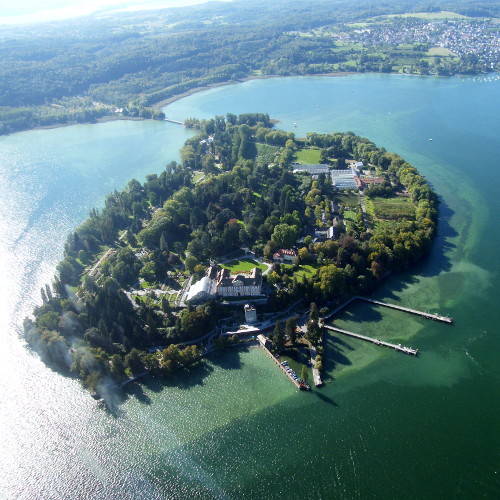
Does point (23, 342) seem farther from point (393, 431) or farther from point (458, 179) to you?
point (458, 179)

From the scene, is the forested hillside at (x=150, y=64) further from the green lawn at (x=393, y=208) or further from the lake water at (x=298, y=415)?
the lake water at (x=298, y=415)

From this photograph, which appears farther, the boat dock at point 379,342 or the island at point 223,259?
the island at point 223,259

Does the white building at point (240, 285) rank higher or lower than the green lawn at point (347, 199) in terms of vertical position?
higher

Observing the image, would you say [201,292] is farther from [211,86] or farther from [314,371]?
[211,86]

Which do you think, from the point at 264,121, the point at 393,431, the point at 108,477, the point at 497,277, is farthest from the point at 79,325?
the point at 264,121

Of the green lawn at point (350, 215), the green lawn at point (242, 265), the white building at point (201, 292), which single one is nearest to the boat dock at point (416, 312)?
the green lawn at point (242, 265)

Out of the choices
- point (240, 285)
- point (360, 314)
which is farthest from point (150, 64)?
point (360, 314)
